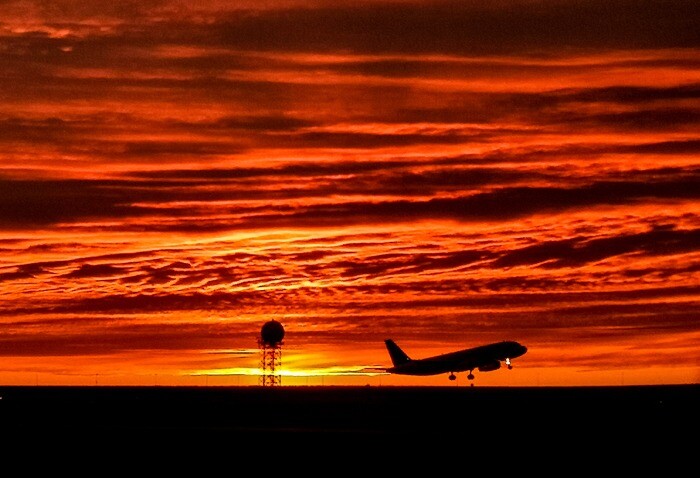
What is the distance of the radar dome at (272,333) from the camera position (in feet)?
618

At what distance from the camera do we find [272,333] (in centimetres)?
18862

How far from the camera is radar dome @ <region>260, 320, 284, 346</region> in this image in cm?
18850
